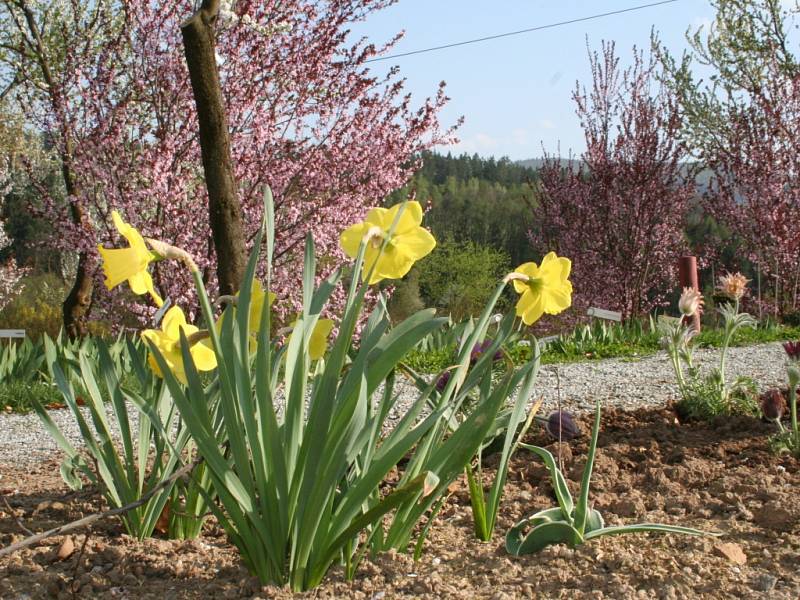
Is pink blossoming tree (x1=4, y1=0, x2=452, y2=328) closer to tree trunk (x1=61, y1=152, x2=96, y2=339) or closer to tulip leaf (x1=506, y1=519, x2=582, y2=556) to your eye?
tree trunk (x1=61, y1=152, x2=96, y2=339)

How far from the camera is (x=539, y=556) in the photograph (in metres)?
1.53

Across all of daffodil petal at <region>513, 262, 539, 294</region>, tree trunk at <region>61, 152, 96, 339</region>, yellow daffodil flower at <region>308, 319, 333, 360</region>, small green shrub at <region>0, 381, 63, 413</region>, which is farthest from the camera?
tree trunk at <region>61, 152, 96, 339</region>

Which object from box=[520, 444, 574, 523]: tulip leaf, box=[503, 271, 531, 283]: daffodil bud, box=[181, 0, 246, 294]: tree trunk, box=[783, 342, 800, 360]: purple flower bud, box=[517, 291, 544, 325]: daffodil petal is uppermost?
box=[181, 0, 246, 294]: tree trunk

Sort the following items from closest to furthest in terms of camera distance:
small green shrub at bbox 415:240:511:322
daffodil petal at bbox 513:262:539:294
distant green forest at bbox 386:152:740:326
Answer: daffodil petal at bbox 513:262:539:294 → distant green forest at bbox 386:152:740:326 → small green shrub at bbox 415:240:511:322

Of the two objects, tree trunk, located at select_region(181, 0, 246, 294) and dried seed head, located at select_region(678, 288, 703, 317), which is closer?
tree trunk, located at select_region(181, 0, 246, 294)

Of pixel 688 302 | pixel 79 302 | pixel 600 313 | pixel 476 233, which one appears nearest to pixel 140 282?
pixel 688 302

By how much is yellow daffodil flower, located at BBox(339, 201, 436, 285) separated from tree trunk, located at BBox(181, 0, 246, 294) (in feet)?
3.99

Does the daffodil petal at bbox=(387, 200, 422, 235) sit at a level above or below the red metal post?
above

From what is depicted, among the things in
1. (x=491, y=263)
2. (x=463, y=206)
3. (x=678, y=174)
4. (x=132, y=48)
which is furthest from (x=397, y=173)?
(x=463, y=206)

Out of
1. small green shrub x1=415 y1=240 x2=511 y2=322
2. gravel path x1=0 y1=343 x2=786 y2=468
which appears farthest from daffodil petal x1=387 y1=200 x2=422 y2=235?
small green shrub x1=415 y1=240 x2=511 y2=322

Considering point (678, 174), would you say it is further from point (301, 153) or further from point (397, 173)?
point (301, 153)

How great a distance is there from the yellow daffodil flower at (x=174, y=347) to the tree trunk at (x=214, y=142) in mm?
1160

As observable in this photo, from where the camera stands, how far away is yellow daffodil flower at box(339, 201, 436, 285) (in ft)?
4.85

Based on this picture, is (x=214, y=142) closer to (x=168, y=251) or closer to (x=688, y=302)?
(x=168, y=251)
